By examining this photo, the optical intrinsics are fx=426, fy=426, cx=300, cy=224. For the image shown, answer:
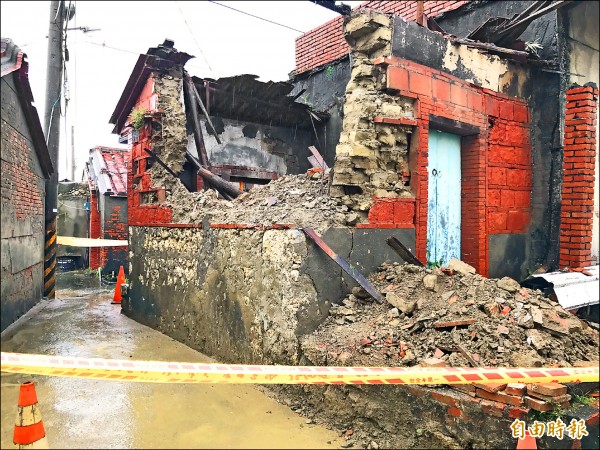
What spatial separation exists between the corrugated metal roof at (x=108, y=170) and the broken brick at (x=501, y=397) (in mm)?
13119

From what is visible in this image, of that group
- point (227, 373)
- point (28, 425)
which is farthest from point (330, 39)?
point (28, 425)

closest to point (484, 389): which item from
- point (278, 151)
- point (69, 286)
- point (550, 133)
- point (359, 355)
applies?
point (359, 355)

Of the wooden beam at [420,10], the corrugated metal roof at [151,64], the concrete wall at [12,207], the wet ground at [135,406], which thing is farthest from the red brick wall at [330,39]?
the concrete wall at [12,207]

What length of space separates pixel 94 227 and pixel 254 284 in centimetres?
1200

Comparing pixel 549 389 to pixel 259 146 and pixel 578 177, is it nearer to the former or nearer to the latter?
pixel 578 177

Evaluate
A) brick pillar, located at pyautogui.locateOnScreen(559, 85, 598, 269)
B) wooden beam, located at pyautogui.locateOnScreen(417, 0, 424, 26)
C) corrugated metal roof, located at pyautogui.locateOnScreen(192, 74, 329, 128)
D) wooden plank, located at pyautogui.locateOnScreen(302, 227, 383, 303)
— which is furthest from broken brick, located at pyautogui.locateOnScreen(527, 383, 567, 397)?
corrugated metal roof, located at pyautogui.locateOnScreen(192, 74, 329, 128)

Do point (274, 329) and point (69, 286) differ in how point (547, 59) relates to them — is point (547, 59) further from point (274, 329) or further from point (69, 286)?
point (69, 286)

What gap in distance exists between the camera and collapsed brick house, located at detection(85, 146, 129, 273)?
1395 centimetres

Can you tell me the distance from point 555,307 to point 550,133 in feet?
12.4

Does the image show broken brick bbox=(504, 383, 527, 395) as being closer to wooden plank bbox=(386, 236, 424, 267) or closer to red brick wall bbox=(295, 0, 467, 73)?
wooden plank bbox=(386, 236, 424, 267)

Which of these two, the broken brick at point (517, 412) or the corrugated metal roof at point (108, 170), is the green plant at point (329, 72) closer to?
the broken brick at point (517, 412)

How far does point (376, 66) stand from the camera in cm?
500

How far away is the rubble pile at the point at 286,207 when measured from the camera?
185 inches

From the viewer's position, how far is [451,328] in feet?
12.3
